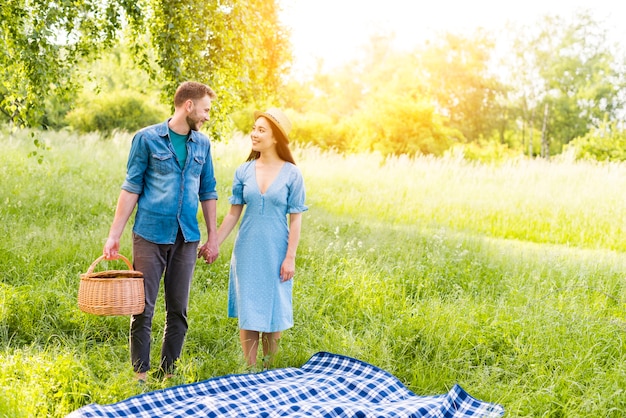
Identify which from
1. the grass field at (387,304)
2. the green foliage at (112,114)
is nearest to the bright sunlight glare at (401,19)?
the green foliage at (112,114)

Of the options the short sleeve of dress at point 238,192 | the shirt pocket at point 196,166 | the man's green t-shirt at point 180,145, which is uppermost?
the man's green t-shirt at point 180,145

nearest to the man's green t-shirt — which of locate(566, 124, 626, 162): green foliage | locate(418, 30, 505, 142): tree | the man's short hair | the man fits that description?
the man

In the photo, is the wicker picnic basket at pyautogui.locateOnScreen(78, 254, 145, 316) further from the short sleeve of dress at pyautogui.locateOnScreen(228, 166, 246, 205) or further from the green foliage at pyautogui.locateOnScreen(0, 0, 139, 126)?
the green foliage at pyautogui.locateOnScreen(0, 0, 139, 126)

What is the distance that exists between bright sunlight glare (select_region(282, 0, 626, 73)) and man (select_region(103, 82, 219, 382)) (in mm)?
28185

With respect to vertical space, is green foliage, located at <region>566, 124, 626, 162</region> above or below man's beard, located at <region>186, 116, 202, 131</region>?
below

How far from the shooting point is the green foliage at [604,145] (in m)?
27.9

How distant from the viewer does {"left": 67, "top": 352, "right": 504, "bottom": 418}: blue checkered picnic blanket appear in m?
3.77

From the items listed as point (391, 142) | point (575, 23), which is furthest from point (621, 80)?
point (391, 142)

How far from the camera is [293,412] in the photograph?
3.85m

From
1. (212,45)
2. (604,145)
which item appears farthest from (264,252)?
(604,145)

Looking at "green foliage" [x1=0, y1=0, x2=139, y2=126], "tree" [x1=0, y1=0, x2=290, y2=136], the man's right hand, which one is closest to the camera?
the man's right hand

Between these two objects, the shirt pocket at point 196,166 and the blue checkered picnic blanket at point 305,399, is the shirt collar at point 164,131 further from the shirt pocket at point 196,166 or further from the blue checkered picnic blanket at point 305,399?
the blue checkered picnic blanket at point 305,399

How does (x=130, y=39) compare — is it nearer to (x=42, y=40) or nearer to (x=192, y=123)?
(x=42, y=40)

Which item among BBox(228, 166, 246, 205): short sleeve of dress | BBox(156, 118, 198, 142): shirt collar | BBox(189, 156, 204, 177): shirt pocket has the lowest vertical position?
BBox(228, 166, 246, 205): short sleeve of dress
